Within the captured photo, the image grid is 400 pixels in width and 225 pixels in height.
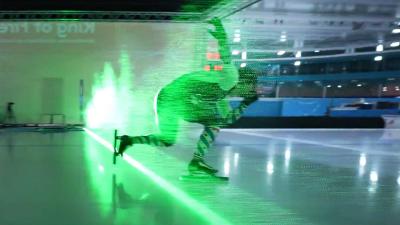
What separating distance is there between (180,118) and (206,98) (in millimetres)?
268

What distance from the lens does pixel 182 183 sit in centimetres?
275

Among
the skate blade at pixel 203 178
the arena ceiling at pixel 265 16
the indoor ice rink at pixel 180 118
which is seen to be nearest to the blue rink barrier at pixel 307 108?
the indoor ice rink at pixel 180 118

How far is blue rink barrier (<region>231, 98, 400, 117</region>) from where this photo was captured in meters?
8.47

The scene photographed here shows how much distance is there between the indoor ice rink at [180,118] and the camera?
220 cm

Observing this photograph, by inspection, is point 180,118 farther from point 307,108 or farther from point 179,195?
point 307,108

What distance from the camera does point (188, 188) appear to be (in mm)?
2611

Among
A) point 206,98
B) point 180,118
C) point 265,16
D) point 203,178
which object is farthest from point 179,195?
point 265,16

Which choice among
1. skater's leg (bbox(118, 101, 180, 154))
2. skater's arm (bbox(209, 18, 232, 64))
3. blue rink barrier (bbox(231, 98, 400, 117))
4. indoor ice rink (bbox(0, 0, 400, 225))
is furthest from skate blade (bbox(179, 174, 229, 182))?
blue rink barrier (bbox(231, 98, 400, 117))

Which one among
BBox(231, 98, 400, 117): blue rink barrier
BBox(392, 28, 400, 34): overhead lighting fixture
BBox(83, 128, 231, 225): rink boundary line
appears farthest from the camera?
BBox(392, 28, 400, 34): overhead lighting fixture

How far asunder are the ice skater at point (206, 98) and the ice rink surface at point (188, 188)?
0.41m

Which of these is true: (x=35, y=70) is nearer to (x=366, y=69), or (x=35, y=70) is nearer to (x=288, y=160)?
(x=288, y=160)

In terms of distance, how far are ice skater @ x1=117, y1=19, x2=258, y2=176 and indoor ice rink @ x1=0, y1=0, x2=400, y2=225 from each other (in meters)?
0.01

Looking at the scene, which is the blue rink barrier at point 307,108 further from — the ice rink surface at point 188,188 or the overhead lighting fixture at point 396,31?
the ice rink surface at point 188,188

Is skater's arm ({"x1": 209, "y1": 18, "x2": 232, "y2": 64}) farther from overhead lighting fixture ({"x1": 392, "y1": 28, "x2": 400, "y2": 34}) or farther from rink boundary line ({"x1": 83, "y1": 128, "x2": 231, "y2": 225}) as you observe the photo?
overhead lighting fixture ({"x1": 392, "y1": 28, "x2": 400, "y2": 34})
